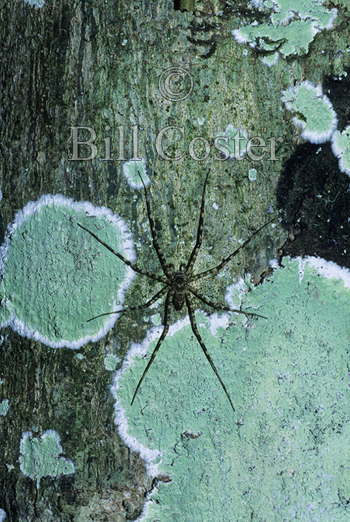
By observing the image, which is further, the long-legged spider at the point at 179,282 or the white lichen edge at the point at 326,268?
the white lichen edge at the point at 326,268

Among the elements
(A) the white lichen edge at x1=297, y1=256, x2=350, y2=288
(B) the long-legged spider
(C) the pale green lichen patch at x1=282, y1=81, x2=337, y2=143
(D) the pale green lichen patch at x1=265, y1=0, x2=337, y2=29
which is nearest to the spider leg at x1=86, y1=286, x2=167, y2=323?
(B) the long-legged spider

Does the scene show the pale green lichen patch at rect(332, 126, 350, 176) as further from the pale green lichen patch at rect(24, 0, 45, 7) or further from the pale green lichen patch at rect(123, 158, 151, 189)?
the pale green lichen patch at rect(24, 0, 45, 7)

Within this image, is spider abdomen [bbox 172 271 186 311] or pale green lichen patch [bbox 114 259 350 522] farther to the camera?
pale green lichen patch [bbox 114 259 350 522]

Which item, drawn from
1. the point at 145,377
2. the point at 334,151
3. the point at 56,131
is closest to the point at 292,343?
the point at 145,377

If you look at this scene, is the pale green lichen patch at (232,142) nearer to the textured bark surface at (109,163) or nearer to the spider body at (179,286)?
the textured bark surface at (109,163)

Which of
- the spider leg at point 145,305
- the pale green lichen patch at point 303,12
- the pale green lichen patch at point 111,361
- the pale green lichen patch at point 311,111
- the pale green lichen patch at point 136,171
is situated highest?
the pale green lichen patch at point 303,12

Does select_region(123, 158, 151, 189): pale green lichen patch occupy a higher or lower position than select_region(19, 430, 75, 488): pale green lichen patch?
higher

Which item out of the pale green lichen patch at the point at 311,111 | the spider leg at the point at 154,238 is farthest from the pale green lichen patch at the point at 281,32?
the spider leg at the point at 154,238
